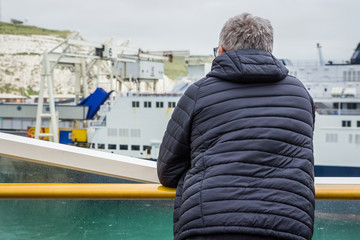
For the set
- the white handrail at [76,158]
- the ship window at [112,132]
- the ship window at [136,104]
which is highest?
the white handrail at [76,158]

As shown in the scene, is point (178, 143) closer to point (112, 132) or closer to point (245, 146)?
point (245, 146)

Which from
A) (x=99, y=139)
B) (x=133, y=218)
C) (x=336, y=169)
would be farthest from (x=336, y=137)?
(x=133, y=218)

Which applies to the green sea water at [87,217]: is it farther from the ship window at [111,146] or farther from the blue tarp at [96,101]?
the blue tarp at [96,101]

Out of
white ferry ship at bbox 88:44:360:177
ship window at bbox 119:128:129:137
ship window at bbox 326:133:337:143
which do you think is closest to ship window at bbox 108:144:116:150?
white ferry ship at bbox 88:44:360:177

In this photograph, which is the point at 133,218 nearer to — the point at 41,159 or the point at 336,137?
the point at 41,159

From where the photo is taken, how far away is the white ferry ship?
1923 cm

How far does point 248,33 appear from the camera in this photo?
1.35 metres

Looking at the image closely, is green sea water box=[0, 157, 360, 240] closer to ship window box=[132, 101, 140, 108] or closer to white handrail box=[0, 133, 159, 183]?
white handrail box=[0, 133, 159, 183]

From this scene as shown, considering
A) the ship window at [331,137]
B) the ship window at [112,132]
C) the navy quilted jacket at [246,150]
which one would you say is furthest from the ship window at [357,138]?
the navy quilted jacket at [246,150]

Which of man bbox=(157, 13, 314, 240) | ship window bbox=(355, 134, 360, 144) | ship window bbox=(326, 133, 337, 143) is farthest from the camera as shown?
ship window bbox=(326, 133, 337, 143)

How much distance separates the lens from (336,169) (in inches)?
758

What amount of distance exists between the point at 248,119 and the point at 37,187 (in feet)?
2.45

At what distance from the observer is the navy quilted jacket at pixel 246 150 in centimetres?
121

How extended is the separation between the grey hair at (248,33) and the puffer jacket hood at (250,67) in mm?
35
